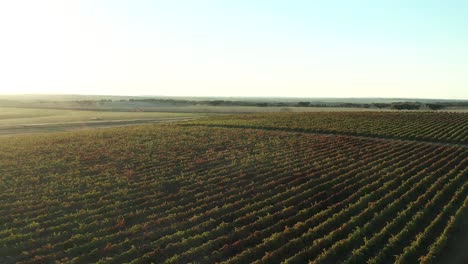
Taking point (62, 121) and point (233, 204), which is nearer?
point (233, 204)

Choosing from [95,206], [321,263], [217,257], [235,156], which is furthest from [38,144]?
[321,263]

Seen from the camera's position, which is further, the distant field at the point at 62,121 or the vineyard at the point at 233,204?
the distant field at the point at 62,121

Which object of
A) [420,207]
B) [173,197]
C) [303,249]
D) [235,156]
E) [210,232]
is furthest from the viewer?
[235,156]

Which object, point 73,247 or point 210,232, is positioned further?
point 210,232

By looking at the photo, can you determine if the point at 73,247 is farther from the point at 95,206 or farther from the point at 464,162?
the point at 464,162

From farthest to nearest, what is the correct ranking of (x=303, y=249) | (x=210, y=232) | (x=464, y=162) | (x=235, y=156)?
(x=235, y=156)
(x=464, y=162)
(x=210, y=232)
(x=303, y=249)

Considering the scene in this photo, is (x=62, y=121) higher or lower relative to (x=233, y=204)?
lower

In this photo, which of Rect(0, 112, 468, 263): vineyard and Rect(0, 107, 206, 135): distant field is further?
Rect(0, 107, 206, 135): distant field

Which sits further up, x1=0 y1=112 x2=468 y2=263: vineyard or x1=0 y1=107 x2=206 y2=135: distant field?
x1=0 y1=112 x2=468 y2=263: vineyard
